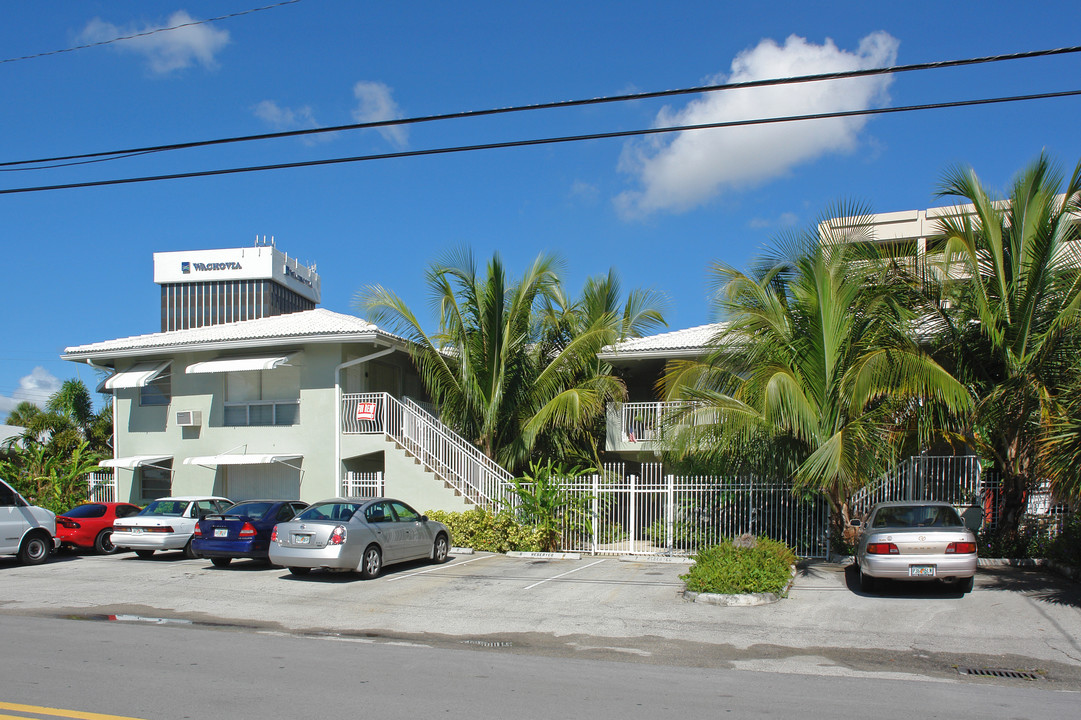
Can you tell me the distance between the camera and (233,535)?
16.1 meters

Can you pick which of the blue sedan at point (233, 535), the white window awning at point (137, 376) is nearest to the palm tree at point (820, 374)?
the blue sedan at point (233, 535)

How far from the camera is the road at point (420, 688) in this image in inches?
263

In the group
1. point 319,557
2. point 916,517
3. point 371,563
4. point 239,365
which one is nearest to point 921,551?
point 916,517

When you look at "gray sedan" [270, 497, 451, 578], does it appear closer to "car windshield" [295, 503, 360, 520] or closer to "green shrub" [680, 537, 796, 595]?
"car windshield" [295, 503, 360, 520]

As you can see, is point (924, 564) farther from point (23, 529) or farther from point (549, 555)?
point (23, 529)

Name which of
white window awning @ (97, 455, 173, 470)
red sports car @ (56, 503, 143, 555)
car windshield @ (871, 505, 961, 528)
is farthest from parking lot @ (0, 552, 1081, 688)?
white window awning @ (97, 455, 173, 470)

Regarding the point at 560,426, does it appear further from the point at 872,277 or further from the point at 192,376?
the point at 192,376

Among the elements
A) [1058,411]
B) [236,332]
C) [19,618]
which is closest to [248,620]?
[19,618]

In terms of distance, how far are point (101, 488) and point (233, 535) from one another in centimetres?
1061

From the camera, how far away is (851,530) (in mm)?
15844

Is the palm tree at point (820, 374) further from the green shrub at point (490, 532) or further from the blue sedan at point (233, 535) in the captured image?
the blue sedan at point (233, 535)

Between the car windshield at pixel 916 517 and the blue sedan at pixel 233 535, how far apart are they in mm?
11048

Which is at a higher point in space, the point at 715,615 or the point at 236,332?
the point at 236,332

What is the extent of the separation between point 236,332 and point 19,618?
13.4 metres
